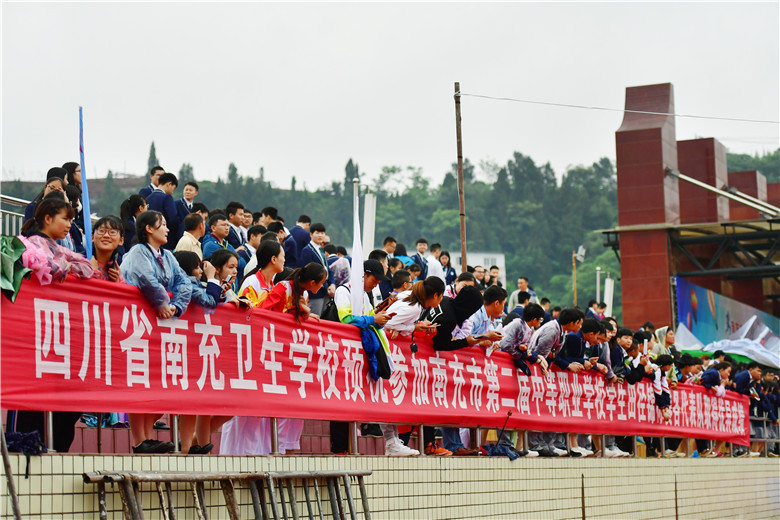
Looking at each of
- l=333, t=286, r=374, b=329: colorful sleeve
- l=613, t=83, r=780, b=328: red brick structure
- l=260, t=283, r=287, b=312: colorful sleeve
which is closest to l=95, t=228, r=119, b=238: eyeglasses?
l=260, t=283, r=287, b=312: colorful sleeve

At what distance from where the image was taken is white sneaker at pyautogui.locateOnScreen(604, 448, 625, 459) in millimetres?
13436

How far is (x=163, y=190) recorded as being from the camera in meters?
11.2

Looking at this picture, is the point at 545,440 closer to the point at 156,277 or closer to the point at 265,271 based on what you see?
the point at 265,271

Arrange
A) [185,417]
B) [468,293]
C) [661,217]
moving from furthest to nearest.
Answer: [661,217] → [468,293] → [185,417]

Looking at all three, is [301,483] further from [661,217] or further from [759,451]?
[661,217]

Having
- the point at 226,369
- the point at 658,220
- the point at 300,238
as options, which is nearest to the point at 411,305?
the point at 226,369

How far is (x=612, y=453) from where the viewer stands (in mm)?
13617

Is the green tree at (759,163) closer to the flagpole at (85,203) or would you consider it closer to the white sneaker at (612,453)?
the white sneaker at (612,453)

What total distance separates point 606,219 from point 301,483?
9353cm

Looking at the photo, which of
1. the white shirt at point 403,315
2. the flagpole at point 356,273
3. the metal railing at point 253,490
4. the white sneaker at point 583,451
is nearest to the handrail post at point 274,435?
the metal railing at point 253,490

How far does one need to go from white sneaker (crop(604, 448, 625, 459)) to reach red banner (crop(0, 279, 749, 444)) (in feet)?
5.80

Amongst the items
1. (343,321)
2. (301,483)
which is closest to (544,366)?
(343,321)

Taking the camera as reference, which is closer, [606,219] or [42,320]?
[42,320]

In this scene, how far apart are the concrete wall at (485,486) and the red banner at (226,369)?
35cm
